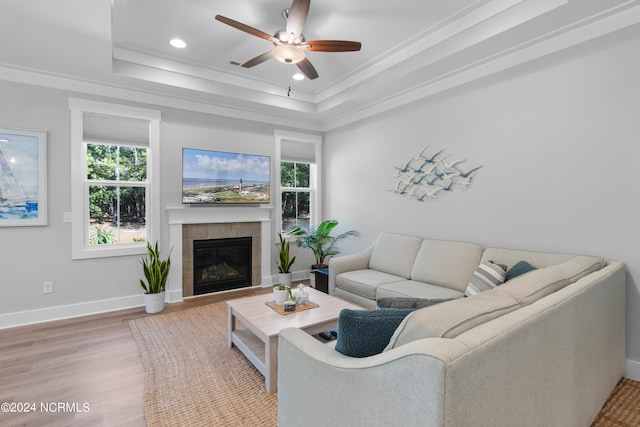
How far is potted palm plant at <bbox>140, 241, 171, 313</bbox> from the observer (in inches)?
148

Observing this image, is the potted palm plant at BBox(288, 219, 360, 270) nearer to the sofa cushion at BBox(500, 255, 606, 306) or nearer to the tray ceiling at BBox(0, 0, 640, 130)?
the tray ceiling at BBox(0, 0, 640, 130)

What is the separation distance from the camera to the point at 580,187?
266 centimetres

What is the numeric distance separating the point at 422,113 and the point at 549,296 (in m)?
2.99

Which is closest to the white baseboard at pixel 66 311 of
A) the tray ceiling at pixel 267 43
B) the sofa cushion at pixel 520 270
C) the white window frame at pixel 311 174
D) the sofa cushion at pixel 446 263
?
the white window frame at pixel 311 174

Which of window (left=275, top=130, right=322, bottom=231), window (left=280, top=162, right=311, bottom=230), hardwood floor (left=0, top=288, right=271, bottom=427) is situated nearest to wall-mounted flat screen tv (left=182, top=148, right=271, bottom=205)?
window (left=275, top=130, right=322, bottom=231)

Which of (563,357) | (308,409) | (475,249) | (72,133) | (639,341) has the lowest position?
(639,341)

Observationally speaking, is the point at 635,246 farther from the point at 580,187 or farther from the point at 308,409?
the point at 308,409

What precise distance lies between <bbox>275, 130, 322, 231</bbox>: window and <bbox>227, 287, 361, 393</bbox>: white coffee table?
2.49 m

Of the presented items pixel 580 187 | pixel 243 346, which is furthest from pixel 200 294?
pixel 580 187

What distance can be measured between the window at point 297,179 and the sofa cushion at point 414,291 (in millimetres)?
2418

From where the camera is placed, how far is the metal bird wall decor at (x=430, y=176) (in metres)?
3.54

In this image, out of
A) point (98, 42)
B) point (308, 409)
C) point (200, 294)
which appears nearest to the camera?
point (308, 409)

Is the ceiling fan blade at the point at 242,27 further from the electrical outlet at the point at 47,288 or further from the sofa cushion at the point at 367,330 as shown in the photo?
the electrical outlet at the point at 47,288

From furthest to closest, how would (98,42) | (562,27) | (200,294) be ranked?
(200,294) < (98,42) < (562,27)
